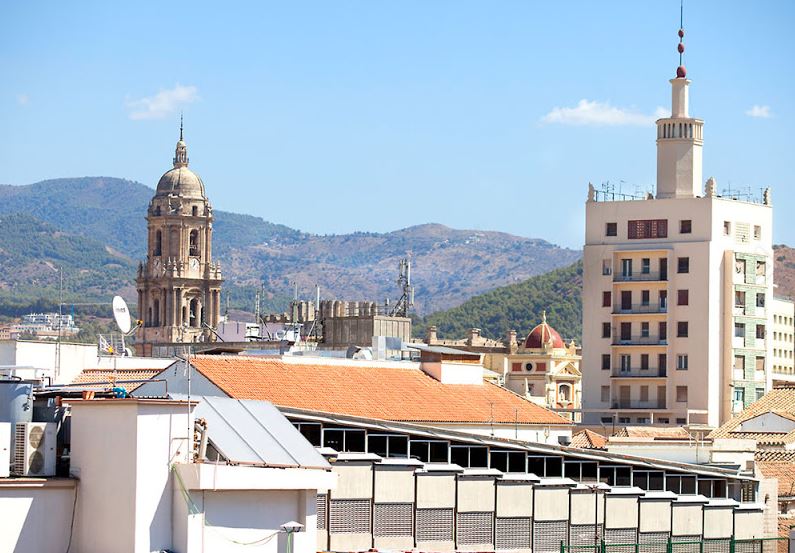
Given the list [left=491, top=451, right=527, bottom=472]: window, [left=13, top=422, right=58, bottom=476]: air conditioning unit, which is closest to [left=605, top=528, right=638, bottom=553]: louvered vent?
[left=491, top=451, right=527, bottom=472]: window

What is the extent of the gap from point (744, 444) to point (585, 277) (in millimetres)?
38476

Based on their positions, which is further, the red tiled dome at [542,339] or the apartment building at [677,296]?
the red tiled dome at [542,339]

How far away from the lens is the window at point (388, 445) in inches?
1870

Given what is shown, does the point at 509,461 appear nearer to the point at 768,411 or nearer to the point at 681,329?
the point at 768,411

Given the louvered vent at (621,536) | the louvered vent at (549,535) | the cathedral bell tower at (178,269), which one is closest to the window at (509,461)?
the louvered vent at (621,536)

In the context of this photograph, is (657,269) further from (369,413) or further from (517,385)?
(369,413)

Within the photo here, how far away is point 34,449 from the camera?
33.4 metres

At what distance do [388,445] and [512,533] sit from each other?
4.03 metres

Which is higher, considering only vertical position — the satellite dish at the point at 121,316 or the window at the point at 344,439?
the satellite dish at the point at 121,316

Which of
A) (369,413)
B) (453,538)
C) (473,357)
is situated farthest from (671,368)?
(453,538)

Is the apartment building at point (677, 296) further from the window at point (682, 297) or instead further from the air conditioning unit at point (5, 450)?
the air conditioning unit at point (5, 450)

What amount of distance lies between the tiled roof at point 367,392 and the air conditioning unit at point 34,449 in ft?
67.2

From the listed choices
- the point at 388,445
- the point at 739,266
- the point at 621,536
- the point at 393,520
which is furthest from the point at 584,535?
the point at 739,266

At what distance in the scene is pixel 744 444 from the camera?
73.4 metres
